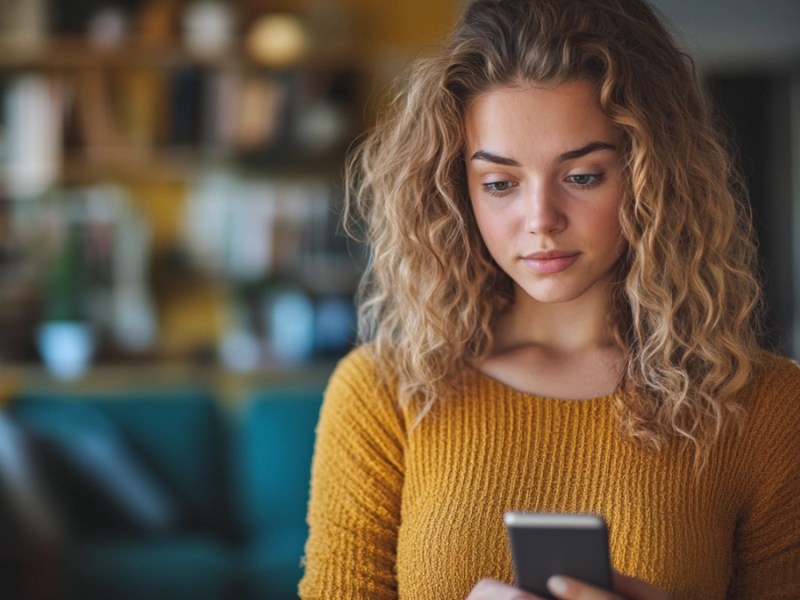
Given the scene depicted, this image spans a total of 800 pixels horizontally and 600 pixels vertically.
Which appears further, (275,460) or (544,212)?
(275,460)

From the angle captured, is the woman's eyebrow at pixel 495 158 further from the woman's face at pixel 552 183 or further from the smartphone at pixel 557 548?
the smartphone at pixel 557 548

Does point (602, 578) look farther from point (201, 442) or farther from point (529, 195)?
point (201, 442)

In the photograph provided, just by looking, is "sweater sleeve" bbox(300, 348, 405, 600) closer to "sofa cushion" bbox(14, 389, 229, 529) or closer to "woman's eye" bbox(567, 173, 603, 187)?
"woman's eye" bbox(567, 173, 603, 187)

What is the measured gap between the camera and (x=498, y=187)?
1.28m

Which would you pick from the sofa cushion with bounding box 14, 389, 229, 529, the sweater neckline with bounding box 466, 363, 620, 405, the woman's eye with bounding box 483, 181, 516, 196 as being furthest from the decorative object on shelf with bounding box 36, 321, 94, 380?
the woman's eye with bounding box 483, 181, 516, 196

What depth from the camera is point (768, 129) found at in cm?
533

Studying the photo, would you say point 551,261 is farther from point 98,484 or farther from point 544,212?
point 98,484

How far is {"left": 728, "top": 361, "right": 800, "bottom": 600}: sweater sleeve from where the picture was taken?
1271mm

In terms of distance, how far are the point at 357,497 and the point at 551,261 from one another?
0.38 metres

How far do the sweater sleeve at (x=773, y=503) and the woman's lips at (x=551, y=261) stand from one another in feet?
0.98

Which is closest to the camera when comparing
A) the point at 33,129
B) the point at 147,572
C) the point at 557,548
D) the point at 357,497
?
the point at 557,548

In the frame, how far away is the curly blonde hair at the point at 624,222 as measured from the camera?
126 centimetres

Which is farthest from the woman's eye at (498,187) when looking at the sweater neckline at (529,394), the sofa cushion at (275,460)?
the sofa cushion at (275,460)

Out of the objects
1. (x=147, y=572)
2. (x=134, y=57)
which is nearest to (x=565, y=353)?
(x=147, y=572)
